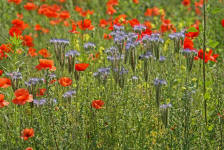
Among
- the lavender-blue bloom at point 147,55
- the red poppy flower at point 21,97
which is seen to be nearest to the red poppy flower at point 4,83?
the red poppy flower at point 21,97

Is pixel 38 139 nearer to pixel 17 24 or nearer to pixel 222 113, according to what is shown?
pixel 222 113

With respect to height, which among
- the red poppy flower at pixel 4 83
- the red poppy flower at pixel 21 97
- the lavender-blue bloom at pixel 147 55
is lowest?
the red poppy flower at pixel 21 97

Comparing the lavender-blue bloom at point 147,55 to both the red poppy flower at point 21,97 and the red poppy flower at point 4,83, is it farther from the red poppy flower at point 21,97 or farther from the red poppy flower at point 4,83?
the red poppy flower at point 4,83

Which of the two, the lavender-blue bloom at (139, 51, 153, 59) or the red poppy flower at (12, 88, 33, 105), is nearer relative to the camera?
the red poppy flower at (12, 88, 33, 105)

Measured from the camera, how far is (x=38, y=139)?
2963 mm

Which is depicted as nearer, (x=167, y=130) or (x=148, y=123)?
(x=167, y=130)

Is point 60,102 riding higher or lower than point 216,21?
lower

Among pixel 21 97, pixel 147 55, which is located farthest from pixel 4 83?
pixel 147 55

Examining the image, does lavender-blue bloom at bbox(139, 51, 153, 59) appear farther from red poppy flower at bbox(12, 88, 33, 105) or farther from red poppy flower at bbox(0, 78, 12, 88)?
red poppy flower at bbox(0, 78, 12, 88)

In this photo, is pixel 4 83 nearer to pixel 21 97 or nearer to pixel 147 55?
pixel 21 97

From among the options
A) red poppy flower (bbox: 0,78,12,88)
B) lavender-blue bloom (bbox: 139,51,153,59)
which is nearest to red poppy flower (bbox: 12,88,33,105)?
red poppy flower (bbox: 0,78,12,88)

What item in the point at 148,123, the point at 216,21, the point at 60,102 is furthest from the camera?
the point at 216,21

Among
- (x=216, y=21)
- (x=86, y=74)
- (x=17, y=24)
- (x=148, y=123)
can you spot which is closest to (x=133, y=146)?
(x=148, y=123)

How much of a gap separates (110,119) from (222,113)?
3.25ft
